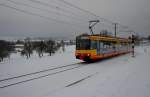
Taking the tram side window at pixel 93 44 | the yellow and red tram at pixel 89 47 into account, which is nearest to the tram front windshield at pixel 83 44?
the yellow and red tram at pixel 89 47

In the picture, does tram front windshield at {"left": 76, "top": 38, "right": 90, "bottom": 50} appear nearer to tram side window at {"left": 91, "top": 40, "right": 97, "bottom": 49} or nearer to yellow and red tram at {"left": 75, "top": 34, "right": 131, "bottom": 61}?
yellow and red tram at {"left": 75, "top": 34, "right": 131, "bottom": 61}

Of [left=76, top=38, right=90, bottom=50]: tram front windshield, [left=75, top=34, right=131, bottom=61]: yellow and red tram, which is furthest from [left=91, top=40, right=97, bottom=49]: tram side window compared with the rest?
[left=76, top=38, right=90, bottom=50]: tram front windshield

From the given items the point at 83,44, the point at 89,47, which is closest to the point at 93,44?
the point at 89,47

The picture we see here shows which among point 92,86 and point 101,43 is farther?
point 101,43

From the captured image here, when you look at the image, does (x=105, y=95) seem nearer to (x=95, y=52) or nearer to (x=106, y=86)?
(x=106, y=86)

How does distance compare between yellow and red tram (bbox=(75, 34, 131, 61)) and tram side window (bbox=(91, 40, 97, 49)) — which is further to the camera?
tram side window (bbox=(91, 40, 97, 49))

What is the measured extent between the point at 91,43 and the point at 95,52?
1104mm

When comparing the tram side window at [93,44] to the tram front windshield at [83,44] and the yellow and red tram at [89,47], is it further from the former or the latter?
the tram front windshield at [83,44]

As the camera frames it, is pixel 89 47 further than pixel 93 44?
No

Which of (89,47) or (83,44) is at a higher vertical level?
(83,44)

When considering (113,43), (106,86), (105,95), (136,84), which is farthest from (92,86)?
(113,43)

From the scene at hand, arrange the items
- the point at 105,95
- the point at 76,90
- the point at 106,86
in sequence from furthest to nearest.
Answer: the point at 106,86 → the point at 76,90 → the point at 105,95

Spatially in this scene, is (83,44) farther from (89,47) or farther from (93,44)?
(93,44)

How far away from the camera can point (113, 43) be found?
84.6ft
